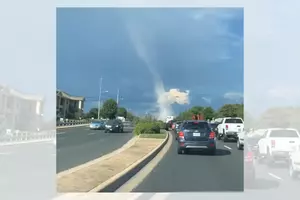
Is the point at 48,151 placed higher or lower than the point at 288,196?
higher

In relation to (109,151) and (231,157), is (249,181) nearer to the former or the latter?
(231,157)

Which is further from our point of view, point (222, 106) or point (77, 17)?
point (222, 106)

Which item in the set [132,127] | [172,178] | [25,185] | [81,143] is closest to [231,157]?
[172,178]

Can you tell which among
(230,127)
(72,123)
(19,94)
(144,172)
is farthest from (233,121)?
(19,94)

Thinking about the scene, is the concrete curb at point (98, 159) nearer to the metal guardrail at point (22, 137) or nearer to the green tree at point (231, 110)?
the metal guardrail at point (22, 137)

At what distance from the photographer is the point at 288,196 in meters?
8.09

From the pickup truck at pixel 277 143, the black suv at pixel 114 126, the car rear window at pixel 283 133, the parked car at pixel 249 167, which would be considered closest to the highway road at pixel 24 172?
the black suv at pixel 114 126

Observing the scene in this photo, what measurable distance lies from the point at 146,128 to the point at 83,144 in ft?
3.32

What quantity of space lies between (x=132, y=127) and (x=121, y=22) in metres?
1.64

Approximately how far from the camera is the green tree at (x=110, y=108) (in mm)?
8242

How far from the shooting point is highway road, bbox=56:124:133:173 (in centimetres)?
797

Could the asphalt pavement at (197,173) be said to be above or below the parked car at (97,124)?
below

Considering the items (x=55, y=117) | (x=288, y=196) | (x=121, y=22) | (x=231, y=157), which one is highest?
(x=121, y=22)

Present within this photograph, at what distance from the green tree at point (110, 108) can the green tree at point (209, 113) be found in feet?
4.57
